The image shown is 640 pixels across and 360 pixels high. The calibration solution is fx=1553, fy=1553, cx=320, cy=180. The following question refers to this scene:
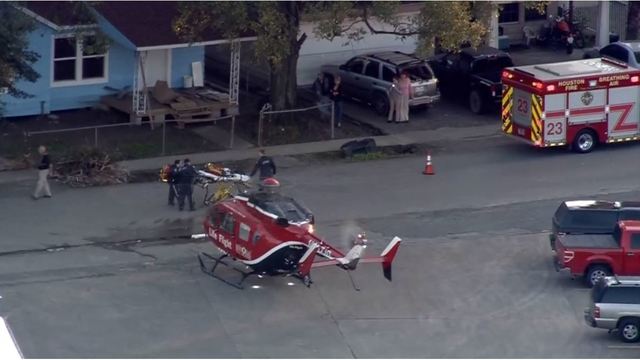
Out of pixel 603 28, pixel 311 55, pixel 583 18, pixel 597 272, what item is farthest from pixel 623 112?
pixel 583 18

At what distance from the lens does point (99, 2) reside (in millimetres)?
39250

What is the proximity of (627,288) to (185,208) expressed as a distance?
36.6ft

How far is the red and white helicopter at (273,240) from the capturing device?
28922 millimetres

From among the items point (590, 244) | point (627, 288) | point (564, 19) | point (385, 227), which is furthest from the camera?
point (564, 19)

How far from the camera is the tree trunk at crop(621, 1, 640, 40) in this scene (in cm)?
5033

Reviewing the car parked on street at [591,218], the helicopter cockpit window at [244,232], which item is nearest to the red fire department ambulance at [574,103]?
the car parked on street at [591,218]

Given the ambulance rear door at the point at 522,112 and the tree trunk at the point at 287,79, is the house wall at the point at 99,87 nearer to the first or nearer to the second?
the tree trunk at the point at 287,79

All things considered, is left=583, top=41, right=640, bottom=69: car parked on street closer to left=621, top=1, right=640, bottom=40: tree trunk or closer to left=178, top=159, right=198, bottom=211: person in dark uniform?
left=621, top=1, right=640, bottom=40: tree trunk

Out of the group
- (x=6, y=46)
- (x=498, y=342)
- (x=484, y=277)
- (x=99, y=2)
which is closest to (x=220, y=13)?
(x=99, y=2)

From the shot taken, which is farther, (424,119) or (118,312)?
(424,119)

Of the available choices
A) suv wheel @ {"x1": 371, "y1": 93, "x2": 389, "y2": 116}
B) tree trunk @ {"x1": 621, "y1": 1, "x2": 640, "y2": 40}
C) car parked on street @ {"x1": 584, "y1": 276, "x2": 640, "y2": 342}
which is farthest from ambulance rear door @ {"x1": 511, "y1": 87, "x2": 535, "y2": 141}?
tree trunk @ {"x1": 621, "y1": 1, "x2": 640, "y2": 40}

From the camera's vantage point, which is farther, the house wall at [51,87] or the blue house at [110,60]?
the house wall at [51,87]

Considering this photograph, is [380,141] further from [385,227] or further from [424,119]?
[385,227]

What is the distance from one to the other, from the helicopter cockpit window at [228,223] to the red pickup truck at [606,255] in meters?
6.40
